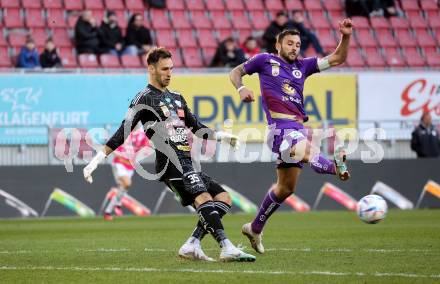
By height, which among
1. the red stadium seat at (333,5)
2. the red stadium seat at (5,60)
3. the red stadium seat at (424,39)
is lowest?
the red stadium seat at (424,39)

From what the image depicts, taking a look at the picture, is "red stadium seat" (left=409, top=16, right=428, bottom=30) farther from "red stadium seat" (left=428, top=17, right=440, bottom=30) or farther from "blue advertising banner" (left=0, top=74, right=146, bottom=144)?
"blue advertising banner" (left=0, top=74, right=146, bottom=144)

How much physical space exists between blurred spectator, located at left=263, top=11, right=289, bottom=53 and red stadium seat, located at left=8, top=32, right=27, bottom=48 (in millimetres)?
5843

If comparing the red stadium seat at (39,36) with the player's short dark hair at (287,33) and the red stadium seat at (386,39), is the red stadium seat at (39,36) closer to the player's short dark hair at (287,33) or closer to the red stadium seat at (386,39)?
the red stadium seat at (386,39)

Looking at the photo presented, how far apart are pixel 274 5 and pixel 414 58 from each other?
403 cm

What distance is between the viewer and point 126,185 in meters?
19.9

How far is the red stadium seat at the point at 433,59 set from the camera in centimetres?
2598

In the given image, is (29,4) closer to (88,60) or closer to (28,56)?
(88,60)

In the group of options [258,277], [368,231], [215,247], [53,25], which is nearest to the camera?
[258,277]

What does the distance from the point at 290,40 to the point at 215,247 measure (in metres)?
2.70

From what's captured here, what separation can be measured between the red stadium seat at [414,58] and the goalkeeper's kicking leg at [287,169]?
51.0 ft

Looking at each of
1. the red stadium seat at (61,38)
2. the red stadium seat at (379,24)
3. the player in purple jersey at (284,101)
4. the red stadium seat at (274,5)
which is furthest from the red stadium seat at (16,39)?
the player in purple jersey at (284,101)

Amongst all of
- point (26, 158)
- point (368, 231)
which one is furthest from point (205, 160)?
point (368, 231)

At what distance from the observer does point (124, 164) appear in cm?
2000

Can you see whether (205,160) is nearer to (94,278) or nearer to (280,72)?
(280,72)
